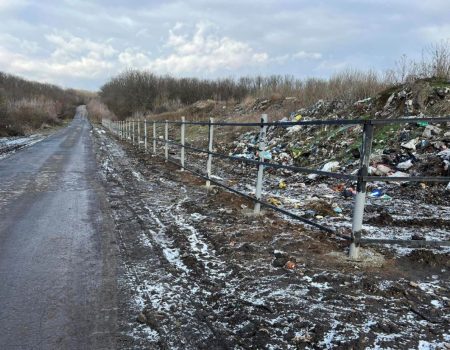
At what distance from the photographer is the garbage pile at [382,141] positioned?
7.91m

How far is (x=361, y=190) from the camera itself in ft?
11.9

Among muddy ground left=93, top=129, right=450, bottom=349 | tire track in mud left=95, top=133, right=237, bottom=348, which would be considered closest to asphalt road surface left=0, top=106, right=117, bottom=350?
muddy ground left=93, top=129, right=450, bottom=349

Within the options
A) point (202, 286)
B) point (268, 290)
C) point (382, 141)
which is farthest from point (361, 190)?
point (382, 141)

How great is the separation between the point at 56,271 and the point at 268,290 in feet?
6.35

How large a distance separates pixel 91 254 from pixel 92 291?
0.92 meters

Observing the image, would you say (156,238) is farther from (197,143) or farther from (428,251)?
(197,143)

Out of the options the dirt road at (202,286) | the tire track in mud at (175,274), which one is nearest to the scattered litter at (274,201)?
the dirt road at (202,286)

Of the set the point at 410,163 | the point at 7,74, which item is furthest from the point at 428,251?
the point at 7,74

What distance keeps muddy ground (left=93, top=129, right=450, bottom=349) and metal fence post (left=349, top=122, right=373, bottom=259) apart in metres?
0.18

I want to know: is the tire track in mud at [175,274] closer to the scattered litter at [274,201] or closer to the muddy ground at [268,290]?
the muddy ground at [268,290]

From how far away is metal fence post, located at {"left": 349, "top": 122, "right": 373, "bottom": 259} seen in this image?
3.52 meters

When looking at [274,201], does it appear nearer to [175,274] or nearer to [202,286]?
[175,274]

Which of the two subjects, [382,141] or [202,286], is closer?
[202,286]

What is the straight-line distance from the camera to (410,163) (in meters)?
7.82
